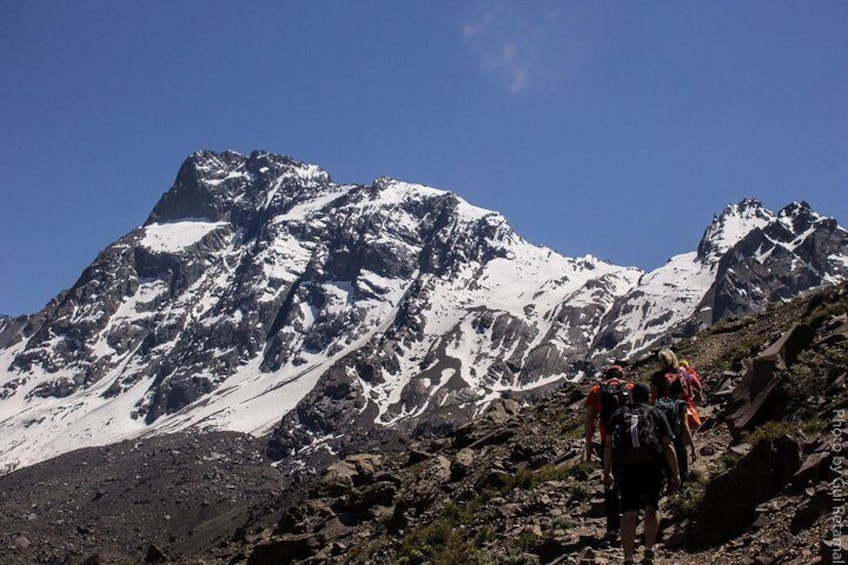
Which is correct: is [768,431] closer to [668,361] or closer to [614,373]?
[668,361]

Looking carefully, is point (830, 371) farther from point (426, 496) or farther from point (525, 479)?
point (426, 496)

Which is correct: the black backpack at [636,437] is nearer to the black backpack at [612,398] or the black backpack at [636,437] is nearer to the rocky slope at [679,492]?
the black backpack at [612,398]

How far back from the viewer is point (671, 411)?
14.8 metres

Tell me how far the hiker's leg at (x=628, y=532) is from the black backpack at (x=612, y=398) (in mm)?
2070

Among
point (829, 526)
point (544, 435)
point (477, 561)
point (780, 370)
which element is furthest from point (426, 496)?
point (829, 526)

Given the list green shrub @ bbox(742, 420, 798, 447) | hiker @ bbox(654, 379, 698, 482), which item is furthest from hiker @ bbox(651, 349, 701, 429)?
green shrub @ bbox(742, 420, 798, 447)

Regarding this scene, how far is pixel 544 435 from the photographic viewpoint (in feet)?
103

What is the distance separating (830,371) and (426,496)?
15162mm

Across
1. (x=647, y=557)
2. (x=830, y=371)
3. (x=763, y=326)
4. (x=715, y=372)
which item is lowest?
(x=647, y=557)

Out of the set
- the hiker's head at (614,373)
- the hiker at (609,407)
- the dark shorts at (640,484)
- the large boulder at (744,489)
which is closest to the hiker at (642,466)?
the dark shorts at (640,484)

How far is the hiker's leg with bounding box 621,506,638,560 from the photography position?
13688 mm

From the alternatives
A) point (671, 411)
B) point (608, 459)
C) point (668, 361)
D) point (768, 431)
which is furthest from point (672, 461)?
point (768, 431)

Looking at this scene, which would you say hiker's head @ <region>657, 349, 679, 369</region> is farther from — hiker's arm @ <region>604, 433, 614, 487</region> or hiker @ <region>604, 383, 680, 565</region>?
hiker @ <region>604, 383, 680, 565</region>

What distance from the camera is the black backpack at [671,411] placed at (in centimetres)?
1441
